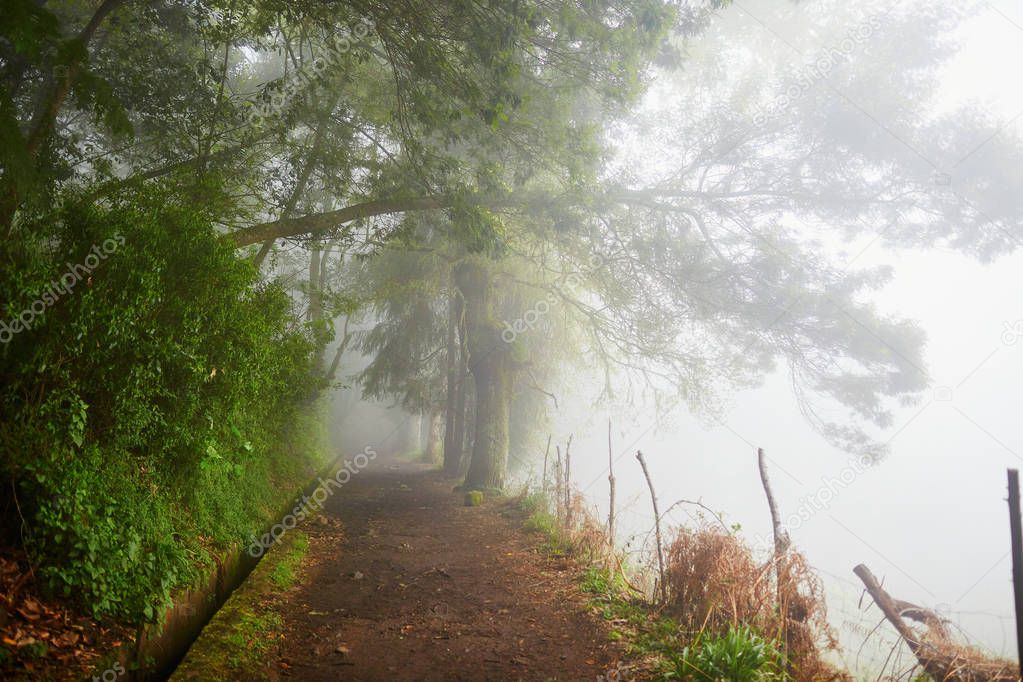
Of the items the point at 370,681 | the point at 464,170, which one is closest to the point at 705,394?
the point at 464,170

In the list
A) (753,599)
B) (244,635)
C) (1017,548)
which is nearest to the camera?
(1017,548)

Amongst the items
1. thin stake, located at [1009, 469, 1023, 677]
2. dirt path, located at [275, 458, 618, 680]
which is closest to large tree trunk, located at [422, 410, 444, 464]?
dirt path, located at [275, 458, 618, 680]

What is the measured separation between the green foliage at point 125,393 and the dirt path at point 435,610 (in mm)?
1231

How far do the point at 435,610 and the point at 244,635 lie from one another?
181cm

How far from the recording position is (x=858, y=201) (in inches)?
503

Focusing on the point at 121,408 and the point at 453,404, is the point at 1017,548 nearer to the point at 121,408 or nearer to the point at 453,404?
the point at 121,408

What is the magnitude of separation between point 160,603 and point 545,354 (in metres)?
14.3

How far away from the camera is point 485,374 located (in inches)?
559

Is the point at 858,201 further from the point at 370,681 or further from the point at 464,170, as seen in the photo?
the point at 370,681

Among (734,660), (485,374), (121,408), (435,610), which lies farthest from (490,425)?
(121,408)

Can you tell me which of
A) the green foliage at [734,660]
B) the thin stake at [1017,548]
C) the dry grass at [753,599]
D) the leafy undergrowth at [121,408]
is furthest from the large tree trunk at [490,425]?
the thin stake at [1017,548]

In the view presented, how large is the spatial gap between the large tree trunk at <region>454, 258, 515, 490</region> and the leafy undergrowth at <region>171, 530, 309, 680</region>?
754 cm

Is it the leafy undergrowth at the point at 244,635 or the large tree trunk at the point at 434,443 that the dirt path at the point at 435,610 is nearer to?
→ the leafy undergrowth at the point at 244,635

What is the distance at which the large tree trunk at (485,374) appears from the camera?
1340cm
